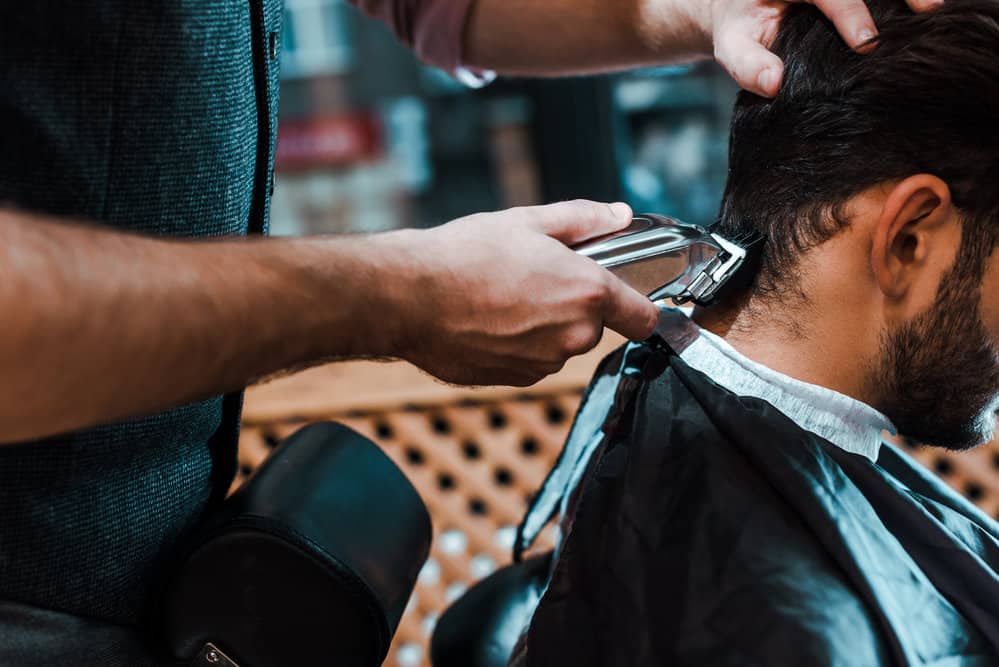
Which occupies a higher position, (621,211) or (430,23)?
(430,23)

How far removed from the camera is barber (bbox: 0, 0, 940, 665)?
0.77 metres

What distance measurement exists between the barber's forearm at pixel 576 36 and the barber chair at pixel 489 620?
2.79 feet

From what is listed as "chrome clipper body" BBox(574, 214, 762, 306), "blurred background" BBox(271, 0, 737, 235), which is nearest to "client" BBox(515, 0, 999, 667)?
"chrome clipper body" BBox(574, 214, 762, 306)

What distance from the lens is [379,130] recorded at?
4.12 metres

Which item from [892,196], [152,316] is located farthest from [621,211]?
[152,316]

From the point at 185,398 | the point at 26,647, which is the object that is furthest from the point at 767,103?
the point at 26,647

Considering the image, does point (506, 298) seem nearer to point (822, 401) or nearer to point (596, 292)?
point (596, 292)

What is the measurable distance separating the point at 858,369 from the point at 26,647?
1.05 metres

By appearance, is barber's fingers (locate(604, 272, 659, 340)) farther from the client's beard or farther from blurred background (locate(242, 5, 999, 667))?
blurred background (locate(242, 5, 999, 667))

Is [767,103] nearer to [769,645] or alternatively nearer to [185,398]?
[769,645]

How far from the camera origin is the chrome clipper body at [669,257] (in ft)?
3.52

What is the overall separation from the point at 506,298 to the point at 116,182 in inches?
17.2

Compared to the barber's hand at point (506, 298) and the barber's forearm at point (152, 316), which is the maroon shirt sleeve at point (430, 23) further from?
the barber's forearm at point (152, 316)

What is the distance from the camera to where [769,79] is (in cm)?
119
